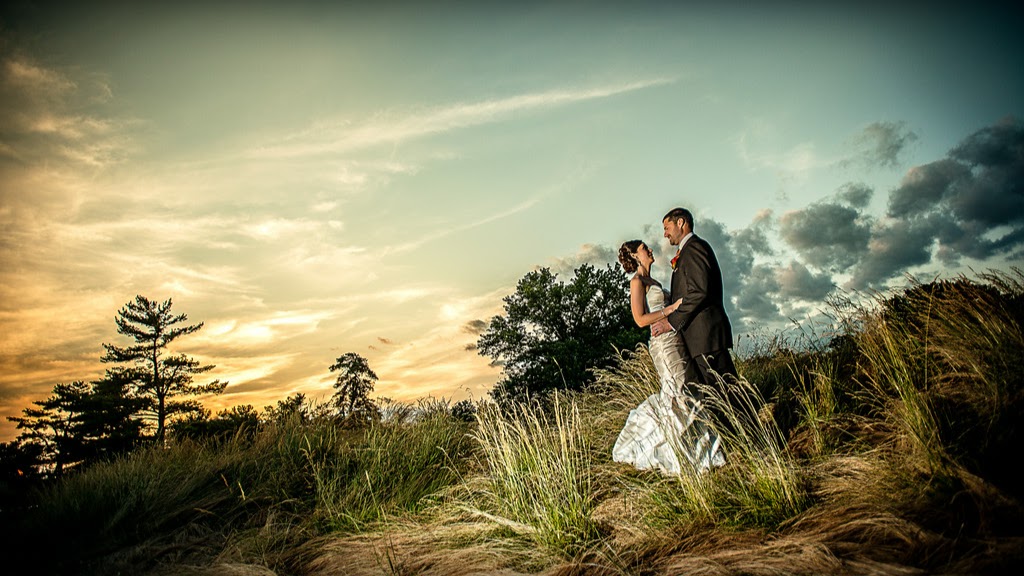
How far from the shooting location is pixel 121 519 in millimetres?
6992

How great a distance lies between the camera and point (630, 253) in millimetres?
5648

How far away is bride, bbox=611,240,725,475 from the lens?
4.54 meters

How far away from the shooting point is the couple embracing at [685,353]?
4660mm

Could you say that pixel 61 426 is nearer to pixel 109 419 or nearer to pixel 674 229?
pixel 109 419

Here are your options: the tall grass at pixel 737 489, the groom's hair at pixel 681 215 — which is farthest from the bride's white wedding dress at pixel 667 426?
the groom's hair at pixel 681 215

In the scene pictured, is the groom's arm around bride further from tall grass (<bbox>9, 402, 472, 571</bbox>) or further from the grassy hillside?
tall grass (<bbox>9, 402, 472, 571</bbox>)

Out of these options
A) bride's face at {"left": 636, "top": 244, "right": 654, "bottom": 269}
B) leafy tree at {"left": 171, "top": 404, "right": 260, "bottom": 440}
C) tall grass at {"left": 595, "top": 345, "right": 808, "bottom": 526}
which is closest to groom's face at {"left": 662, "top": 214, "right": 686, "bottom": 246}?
bride's face at {"left": 636, "top": 244, "right": 654, "bottom": 269}

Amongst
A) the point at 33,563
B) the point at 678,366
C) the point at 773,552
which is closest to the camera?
the point at 773,552

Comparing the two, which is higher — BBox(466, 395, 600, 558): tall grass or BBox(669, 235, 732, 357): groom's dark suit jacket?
BBox(669, 235, 732, 357): groom's dark suit jacket

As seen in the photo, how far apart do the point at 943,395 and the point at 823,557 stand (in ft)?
9.26

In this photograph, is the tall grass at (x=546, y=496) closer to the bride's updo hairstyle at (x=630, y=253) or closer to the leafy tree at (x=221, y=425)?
the bride's updo hairstyle at (x=630, y=253)

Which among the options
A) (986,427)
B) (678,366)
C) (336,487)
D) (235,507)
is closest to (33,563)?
(235,507)

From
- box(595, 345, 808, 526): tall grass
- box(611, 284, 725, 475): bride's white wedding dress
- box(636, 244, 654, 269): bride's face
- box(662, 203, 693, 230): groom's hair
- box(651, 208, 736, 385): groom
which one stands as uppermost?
box(662, 203, 693, 230): groom's hair

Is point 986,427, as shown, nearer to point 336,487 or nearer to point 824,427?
point 824,427
